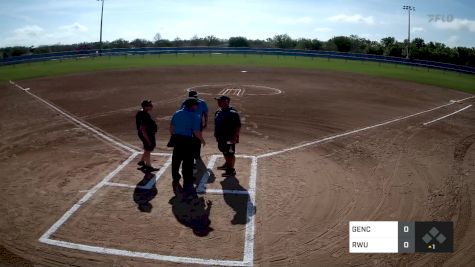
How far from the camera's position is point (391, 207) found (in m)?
7.98

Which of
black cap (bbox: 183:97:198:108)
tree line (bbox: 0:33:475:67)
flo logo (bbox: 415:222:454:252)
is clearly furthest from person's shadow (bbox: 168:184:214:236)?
tree line (bbox: 0:33:475:67)

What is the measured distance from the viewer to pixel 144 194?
28.0 ft

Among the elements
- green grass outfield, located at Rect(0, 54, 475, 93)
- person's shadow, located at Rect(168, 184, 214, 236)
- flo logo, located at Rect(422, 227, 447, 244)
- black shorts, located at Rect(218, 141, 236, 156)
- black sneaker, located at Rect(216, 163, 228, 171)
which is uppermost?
green grass outfield, located at Rect(0, 54, 475, 93)

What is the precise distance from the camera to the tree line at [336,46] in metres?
53.7

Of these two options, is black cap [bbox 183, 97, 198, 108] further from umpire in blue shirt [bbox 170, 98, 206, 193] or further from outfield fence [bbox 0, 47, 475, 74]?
outfield fence [bbox 0, 47, 475, 74]

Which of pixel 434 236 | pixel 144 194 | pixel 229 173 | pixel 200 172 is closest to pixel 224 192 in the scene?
pixel 229 173

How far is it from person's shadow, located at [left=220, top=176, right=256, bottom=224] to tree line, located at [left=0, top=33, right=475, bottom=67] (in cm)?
5388

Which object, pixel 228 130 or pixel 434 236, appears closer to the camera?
pixel 434 236

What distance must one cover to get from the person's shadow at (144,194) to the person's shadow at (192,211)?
1.53 ft

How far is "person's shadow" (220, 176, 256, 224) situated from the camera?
7.53 meters

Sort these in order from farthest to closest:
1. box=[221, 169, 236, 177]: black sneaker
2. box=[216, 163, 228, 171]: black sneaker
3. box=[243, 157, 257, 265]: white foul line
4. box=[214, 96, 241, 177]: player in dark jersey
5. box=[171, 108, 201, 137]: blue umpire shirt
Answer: box=[216, 163, 228, 171]: black sneaker
box=[214, 96, 241, 177]: player in dark jersey
box=[221, 169, 236, 177]: black sneaker
box=[171, 108, 201, 137]: blue umpire shirt
box=[243, 157, 257, 265]: white foul line

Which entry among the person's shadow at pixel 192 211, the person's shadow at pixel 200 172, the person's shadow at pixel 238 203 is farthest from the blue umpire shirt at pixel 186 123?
the person's shadow at pixel 238 203

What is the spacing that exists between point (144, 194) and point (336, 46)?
67.1m

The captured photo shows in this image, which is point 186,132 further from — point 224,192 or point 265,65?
point 265,65
